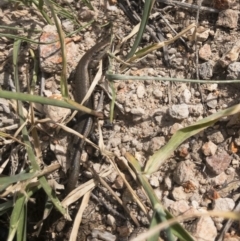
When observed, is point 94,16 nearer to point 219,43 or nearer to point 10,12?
point 10,12

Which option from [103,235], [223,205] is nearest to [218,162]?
[223,205]

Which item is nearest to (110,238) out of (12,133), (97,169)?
(97,169)

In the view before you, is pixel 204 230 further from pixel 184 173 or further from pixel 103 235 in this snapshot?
pixel 103 235

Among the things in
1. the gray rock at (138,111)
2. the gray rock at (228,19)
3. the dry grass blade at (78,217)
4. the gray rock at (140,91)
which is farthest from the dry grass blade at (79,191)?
the gray rock at (228,19)

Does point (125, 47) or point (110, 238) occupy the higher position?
point (125, 47)

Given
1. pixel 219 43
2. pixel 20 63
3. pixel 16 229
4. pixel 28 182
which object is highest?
pixel 219 43

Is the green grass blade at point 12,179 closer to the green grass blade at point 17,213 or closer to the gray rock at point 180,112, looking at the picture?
the green grass blade at point 17,213
